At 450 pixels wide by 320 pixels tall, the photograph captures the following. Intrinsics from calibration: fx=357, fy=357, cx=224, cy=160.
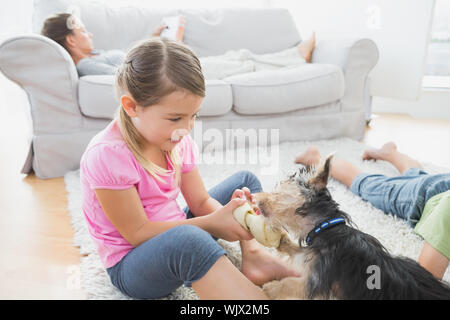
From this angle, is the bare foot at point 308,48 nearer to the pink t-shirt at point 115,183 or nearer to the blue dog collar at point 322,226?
the pink t-shirt at point 115,183

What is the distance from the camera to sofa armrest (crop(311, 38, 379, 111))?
2.70 m

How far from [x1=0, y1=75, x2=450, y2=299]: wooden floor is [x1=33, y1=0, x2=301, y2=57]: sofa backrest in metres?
1.13

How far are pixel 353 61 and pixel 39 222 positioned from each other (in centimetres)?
237

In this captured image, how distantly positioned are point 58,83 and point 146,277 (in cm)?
155

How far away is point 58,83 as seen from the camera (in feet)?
7.05

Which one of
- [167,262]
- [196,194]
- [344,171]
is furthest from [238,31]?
[167,262]

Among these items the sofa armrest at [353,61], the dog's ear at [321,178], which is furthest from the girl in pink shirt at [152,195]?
the sofa armrest at [353,61]

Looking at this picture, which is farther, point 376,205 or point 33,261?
point 376,205

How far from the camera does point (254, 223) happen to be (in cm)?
114

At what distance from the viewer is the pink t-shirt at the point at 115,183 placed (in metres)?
1.04

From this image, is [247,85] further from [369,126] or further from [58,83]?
[369,126]

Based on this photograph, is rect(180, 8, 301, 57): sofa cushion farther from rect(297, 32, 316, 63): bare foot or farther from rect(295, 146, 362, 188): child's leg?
rect(295, 146, 362, 188): child's leg

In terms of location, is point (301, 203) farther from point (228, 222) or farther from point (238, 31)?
point (238, 31)

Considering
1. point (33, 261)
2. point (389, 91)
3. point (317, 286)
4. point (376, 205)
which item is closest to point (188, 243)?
point (317, 286)
